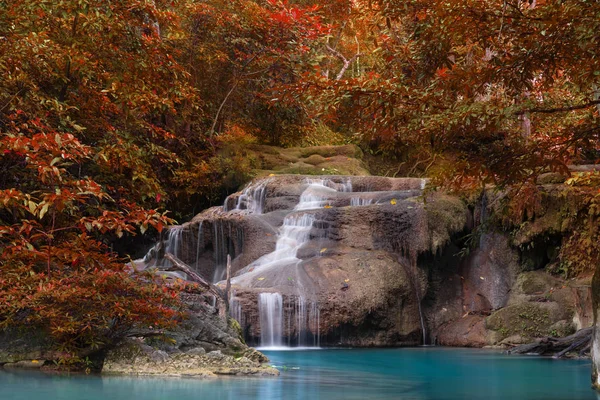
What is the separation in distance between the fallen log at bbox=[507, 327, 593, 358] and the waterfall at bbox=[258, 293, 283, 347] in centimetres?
419

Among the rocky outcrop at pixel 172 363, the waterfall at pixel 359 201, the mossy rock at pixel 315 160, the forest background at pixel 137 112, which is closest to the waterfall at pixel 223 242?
the waterfall at pixel 359 201

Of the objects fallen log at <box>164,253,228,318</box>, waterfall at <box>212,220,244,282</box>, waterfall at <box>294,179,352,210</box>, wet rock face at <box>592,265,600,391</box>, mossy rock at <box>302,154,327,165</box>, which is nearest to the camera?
wet rock face at <box>592,265,600,391</box>

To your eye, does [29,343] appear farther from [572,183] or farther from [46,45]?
[572,183]

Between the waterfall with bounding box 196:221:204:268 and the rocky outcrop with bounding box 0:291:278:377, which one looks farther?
the waterfall with bounding box 196:221:204:268

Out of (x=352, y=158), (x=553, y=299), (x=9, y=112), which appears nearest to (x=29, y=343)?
(x=9, y=112)

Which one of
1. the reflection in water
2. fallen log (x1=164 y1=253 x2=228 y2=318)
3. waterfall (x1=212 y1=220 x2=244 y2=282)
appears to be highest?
waterfall (x1=212 y1=220 x2=244 y2=282)

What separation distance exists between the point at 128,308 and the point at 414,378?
377 centimetres

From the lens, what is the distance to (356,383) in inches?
346

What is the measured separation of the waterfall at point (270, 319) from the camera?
13.5m

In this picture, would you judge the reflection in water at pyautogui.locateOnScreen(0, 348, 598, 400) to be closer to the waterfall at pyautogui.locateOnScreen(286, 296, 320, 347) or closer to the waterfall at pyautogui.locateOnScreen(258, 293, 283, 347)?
the waterfall at pyautogui.locateOnScreen(258, 293, 283, 347)

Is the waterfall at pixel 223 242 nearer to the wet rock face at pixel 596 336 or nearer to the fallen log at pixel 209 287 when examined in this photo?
the fallen log at pixel 209 287

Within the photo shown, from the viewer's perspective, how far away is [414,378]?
9.42 meters

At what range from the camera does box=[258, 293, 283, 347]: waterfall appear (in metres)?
13.5

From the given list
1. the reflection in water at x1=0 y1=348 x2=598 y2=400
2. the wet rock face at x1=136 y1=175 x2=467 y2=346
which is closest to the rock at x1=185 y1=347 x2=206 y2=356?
the reflection in water at x1=0 y1=348 x2=598 y2=400
